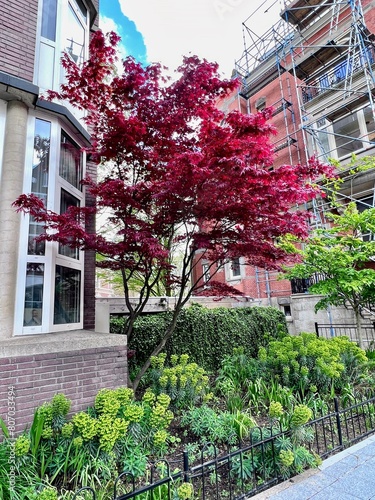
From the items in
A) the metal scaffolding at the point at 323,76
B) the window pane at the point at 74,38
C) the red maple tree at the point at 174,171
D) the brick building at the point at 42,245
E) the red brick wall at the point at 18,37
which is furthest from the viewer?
the metal scaffolding at the point at 323,76

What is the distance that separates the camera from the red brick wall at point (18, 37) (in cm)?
434

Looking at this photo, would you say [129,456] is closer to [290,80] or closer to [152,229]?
[152,229]

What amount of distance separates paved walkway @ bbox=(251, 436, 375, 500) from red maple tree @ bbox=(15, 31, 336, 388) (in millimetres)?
2629

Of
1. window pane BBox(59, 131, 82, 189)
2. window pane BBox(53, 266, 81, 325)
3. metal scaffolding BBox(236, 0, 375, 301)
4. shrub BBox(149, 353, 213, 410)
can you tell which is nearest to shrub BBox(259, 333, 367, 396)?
shrub BBox(149, 353, 213, 410)

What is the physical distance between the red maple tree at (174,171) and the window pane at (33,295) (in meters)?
0.62

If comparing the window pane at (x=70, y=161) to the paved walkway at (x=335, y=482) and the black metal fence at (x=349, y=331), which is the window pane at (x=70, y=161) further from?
the black metal fence at (x=349, y=331)

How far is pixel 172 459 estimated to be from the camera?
306 centimetres

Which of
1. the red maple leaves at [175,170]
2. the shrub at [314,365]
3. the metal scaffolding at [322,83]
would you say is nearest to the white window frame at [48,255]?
the red maple leaves at [175,170]

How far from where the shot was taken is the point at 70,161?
5.07 m

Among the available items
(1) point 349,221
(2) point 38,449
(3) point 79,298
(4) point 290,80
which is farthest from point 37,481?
(4) point 290,80

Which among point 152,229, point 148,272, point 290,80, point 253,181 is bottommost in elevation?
point 148,272

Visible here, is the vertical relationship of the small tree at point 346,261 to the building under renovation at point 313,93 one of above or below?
below

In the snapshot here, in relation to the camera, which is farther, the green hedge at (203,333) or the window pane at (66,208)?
the green hedge at (203,333)

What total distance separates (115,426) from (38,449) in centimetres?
84
